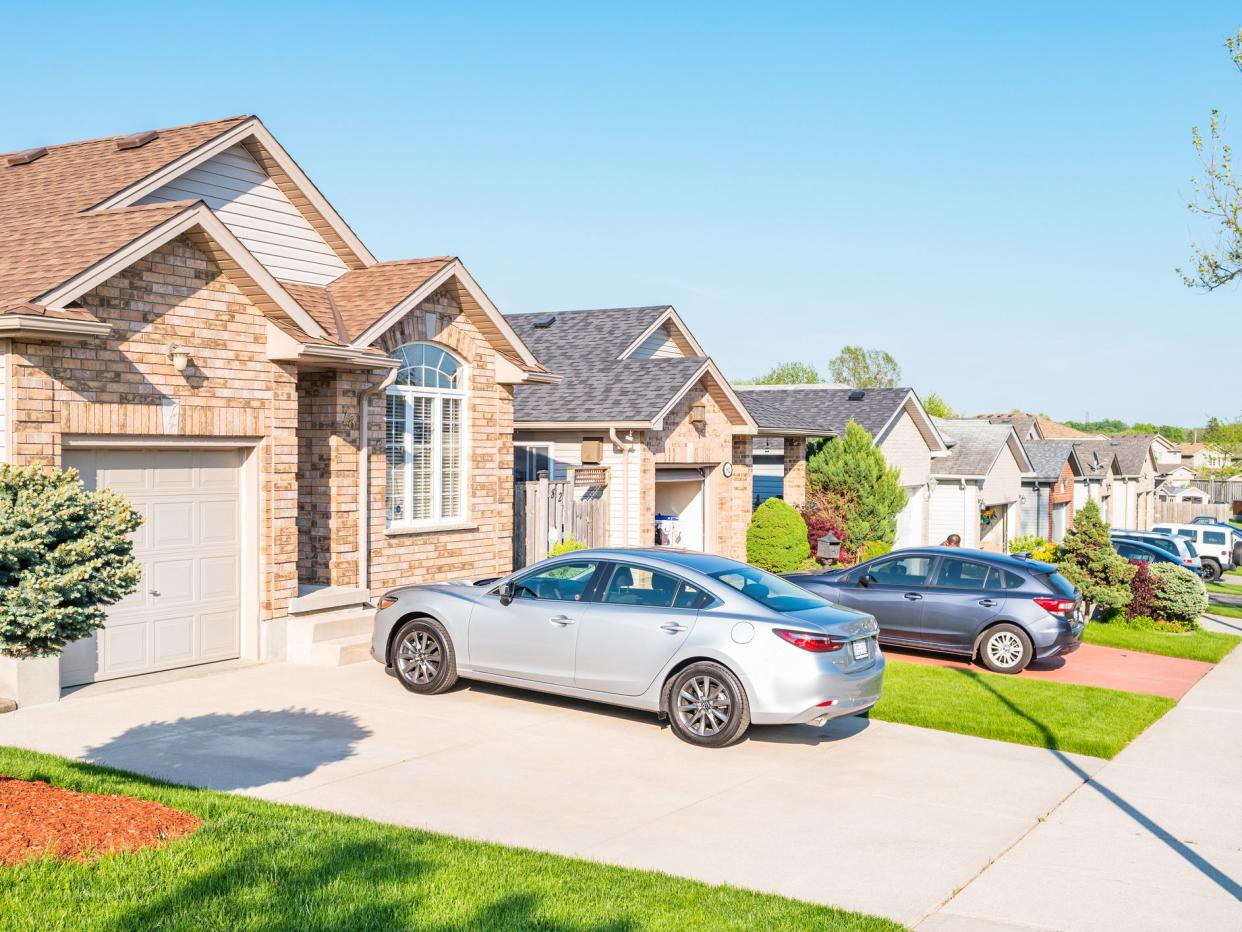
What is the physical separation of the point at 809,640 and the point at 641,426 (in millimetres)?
9594

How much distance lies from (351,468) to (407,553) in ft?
5.14

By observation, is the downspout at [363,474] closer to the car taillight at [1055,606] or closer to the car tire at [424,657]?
the car tire at [424,657]

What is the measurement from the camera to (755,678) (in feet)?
32.5

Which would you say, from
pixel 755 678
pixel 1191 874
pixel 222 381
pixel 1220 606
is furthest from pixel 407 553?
pixel 1220 606

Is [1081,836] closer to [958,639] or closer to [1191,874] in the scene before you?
[1191,874]

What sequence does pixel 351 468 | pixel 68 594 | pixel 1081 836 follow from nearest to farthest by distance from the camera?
pixel 68 594
pixel 1081 836
pixel 351 468

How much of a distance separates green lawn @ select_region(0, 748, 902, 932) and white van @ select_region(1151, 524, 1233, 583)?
38623 millimetres

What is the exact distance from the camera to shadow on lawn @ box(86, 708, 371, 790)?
8766 millimetres

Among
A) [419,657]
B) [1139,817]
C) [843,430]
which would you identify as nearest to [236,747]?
[419,657]

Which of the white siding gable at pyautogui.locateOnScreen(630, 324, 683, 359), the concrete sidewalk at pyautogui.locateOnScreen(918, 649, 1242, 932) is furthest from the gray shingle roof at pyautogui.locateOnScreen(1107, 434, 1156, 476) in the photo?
the concrete sidewalk at pyautogui.locateOnScreen(918, 649, 1242, 932)

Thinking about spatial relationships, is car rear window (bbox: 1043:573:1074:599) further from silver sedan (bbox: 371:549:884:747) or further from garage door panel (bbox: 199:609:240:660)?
garage door panel (bbox: 199:609:240:660)

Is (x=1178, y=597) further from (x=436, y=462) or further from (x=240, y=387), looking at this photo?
(x=240, y=387)

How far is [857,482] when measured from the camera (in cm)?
2766

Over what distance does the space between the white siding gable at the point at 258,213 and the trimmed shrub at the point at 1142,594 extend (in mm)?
14117
